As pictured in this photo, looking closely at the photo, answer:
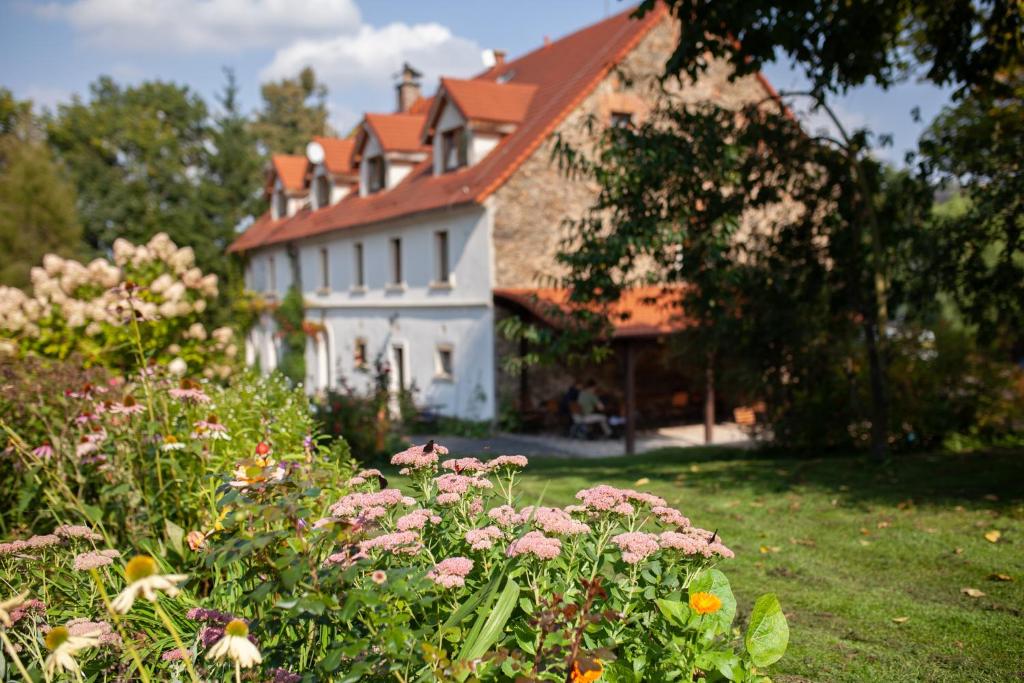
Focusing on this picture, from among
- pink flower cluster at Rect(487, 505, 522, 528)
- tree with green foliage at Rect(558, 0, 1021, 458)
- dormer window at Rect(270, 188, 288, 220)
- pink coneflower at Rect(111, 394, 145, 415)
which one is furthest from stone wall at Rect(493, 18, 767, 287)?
dormer window at Rect(270, 188, 288, 220)

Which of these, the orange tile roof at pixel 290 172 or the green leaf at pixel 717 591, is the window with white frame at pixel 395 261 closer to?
the orange tile roof at pixel 290 172

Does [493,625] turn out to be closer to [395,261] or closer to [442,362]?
[442,362]

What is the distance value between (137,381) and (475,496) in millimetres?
3879

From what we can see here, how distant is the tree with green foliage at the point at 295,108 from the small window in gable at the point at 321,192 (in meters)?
27.0

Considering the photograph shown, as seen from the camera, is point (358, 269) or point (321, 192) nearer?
point (358, 269)

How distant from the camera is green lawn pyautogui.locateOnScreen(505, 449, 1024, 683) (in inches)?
161

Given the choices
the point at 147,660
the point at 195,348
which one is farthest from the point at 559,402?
the point at 147,660

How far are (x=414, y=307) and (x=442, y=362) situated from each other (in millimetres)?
1952

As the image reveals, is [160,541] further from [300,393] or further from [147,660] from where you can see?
[300,393]

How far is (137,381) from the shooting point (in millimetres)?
5996

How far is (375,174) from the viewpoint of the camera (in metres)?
25.0

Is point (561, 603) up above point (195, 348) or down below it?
below

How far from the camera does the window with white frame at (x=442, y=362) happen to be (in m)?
20.6

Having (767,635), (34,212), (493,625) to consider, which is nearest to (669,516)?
(767,635)
